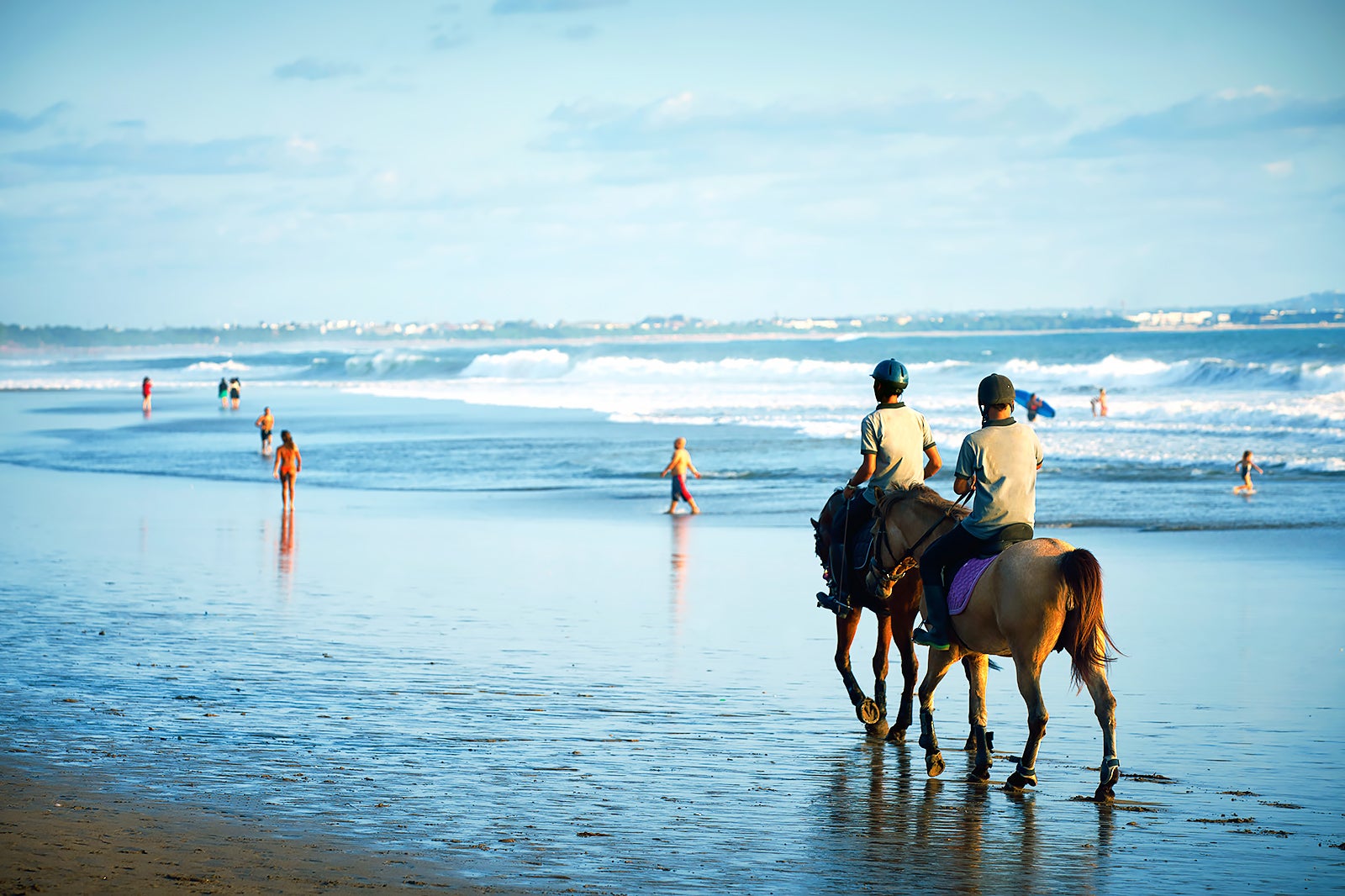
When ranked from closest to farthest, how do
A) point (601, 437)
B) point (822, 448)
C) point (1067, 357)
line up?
point (822, 448) < point (601, 437) < point (1067, 357)

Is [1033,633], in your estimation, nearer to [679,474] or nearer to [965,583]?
[965,583]

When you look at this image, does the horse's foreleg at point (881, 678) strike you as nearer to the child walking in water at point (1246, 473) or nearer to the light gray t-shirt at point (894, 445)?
the light gray t-shirt at point (894, 445)

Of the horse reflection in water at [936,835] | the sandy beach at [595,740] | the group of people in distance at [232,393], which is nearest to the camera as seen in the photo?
the horse reflection in water at [936,835]

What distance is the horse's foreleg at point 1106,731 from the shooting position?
720cm

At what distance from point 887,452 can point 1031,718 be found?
1.94 meters

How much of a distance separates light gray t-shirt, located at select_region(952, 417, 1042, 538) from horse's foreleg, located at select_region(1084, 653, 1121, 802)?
94cm

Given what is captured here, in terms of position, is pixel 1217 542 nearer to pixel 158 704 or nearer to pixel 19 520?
pixel 158 704

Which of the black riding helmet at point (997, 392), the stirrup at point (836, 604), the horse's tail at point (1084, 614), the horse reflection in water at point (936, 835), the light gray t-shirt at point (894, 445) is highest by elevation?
the black riding helmet at point (997, 392)

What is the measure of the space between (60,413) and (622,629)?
50373 mm

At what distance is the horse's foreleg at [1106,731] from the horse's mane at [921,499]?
4.26 ft

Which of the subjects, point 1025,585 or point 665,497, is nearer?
point 1025,585

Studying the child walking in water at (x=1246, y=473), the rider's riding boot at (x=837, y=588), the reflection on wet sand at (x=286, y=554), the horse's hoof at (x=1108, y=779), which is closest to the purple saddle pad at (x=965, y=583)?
the horse's hoof at (x=1108, y=779)

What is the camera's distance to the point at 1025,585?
24.1 feet

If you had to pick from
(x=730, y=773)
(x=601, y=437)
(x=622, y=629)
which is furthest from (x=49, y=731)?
(x=601, y=437)
